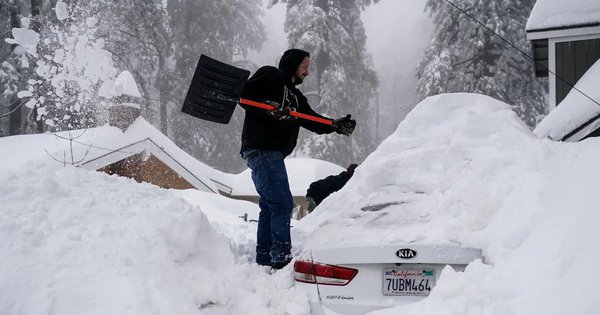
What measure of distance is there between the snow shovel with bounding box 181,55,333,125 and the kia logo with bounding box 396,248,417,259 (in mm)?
1769

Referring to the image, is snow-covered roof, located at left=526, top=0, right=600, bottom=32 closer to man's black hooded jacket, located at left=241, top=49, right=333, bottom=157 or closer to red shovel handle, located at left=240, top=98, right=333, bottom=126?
red shovel handle, located at left=240, top=98, right=333, bottom=126

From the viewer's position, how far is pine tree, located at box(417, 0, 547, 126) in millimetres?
22656

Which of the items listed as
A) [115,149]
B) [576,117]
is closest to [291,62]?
[576,117]

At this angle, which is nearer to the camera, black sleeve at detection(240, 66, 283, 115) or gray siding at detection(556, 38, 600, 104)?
black sleeve at detection(240, 66, 283, 115)

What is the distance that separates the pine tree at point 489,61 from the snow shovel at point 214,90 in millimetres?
19912

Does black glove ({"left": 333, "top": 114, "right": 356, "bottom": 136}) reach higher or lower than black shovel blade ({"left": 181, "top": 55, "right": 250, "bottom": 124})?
lower

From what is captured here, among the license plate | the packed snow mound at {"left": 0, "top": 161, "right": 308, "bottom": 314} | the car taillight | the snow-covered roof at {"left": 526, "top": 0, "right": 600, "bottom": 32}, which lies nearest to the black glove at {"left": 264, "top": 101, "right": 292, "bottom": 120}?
the packed snow mound at {"left": 0, "top": 161, "right": 308, "bottom": 314}

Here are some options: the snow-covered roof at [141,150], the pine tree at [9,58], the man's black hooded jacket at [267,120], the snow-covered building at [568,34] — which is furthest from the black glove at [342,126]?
the pine tree at [9,58]

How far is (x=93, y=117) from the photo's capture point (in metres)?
19.4

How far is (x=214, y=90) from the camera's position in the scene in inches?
171

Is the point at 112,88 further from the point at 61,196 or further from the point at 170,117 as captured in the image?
the point at 170,117

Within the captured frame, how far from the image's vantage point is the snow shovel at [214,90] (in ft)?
14.2

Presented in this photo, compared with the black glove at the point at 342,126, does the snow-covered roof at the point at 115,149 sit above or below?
below

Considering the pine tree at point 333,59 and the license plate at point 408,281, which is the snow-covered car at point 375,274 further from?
the pine tree at point 333,59
